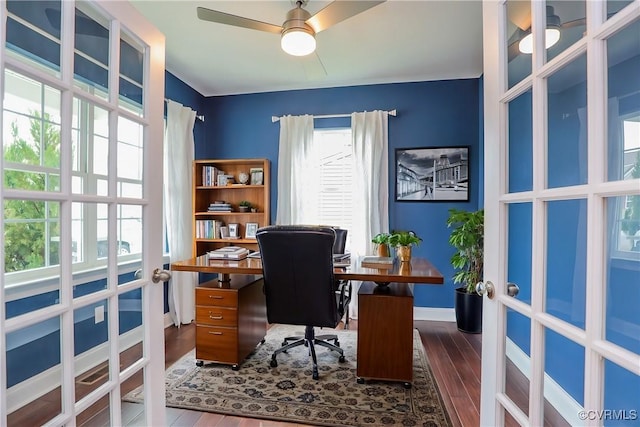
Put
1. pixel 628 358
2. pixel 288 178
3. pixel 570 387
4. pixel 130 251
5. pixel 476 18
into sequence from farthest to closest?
1. pixel 288 178
2. pixel 476 18
3. pixel 130 251
4. pixel 570 387
5. pixel 628 358

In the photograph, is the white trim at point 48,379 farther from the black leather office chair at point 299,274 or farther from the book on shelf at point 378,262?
the book on shelf at point 378,262

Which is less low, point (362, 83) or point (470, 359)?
point (362, 83)

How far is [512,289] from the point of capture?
1.01 m

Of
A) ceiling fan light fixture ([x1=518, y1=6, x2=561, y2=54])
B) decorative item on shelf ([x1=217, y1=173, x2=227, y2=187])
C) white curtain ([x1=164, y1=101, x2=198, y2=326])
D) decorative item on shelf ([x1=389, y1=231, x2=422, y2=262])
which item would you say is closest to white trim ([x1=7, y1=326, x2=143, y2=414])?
ceiling fan light fixture ([x1=518, y1=6, x2=561, y2=54])

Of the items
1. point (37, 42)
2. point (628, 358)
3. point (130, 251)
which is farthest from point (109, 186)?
point (628, 358)

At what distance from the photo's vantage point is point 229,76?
3592mm

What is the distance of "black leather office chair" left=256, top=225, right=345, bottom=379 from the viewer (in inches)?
78.4

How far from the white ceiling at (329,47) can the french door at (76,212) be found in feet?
4.88

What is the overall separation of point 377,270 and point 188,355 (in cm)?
170

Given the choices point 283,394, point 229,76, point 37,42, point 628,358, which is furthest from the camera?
point 229,76

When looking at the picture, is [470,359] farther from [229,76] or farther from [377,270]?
[229,76]

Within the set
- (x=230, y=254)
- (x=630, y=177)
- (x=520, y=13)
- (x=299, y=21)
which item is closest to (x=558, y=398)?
(x=630, y=177)

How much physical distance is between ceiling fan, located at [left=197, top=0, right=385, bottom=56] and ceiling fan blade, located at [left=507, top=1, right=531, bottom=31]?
1122mm

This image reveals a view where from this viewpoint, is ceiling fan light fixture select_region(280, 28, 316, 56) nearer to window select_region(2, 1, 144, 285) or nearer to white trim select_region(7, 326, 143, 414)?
window select_region(2, 1, 144, 285)
